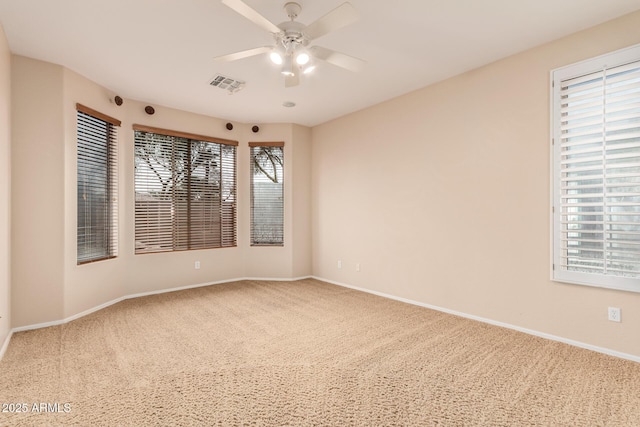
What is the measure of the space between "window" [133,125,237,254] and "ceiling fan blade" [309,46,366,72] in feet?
10.2

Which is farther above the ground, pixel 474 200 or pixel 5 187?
pixel 5 187

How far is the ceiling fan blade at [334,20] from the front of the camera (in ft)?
6.27

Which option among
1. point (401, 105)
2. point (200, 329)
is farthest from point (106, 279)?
point (401, 105)

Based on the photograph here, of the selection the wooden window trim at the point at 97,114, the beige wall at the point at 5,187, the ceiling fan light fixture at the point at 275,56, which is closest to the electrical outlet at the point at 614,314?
the ceiling fan light fixture at the point at 275,56

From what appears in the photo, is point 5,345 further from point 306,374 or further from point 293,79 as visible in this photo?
point 293,79

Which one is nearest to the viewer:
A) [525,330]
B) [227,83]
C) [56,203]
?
[525,330]

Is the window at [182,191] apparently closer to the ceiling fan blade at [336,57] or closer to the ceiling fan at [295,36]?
the ceiling fan at [295,36]

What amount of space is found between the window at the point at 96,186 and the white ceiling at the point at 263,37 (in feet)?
1.74

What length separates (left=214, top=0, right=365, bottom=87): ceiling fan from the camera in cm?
200

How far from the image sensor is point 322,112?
497cm

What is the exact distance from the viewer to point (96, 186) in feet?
13.0

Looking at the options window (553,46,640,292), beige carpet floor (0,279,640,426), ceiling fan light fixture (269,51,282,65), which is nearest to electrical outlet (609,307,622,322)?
window (553,46,640,292)

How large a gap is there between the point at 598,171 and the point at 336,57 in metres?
2.39

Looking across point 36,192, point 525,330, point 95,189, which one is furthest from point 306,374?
point 95,189
